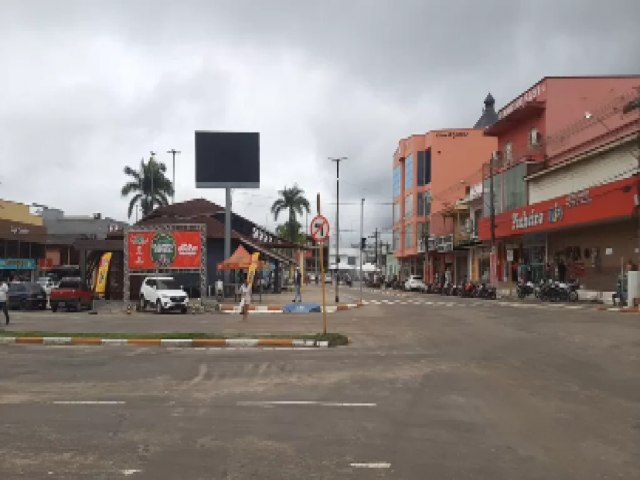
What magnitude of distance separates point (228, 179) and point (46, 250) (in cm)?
4644

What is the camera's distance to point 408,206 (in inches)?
3457

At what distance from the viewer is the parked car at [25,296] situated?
111ft

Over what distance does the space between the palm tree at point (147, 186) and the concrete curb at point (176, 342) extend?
2074 inches

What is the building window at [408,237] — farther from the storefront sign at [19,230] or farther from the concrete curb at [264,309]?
the concrete curb at [264,309]

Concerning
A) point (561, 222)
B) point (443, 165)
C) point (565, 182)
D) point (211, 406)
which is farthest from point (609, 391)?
point (443, 165)

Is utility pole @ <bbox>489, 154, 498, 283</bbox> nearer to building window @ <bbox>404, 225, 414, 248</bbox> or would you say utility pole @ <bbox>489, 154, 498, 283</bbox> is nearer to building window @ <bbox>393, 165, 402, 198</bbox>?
building window @ <bbox>404, 225, 414, 248</bbox>

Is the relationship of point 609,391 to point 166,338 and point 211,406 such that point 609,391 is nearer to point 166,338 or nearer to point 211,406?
point 211,406

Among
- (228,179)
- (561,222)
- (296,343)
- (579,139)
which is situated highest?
(579,139)

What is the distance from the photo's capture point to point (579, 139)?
42.0 m

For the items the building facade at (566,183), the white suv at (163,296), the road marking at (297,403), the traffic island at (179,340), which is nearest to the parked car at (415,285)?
the building facade at (566,183)

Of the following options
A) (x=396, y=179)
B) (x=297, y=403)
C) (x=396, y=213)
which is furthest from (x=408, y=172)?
(x=297, y=403)

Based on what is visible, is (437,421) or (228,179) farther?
(228,179)

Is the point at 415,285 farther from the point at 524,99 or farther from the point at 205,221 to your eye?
the point at 205,221

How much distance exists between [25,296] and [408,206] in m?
60.5
